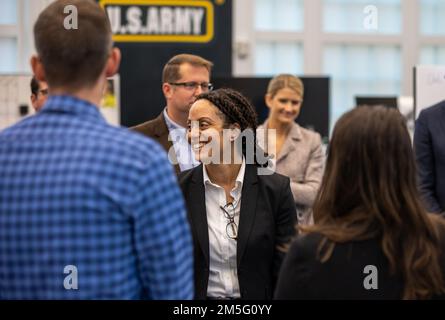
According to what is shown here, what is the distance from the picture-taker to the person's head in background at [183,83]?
305 centimetres

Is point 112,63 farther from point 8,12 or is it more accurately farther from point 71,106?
point 8,12

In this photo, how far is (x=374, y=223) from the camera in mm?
1488

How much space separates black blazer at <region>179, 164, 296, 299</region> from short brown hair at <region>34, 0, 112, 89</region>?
Result: 0.98 m

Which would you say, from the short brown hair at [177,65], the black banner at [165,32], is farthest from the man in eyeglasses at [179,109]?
the black banner at [165,32]

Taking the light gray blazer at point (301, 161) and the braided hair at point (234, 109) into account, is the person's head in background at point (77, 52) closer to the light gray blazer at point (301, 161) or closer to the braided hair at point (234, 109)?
the braided hair at point (234, 109)

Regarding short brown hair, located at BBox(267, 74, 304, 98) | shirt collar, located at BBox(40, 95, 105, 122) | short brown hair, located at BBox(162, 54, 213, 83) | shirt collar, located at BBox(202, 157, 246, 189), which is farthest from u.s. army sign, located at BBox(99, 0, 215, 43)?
shirt collar, located at BBox(40, 95, 105, 122)

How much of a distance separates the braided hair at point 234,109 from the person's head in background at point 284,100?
1324mm

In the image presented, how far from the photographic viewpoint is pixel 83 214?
1.25 meters

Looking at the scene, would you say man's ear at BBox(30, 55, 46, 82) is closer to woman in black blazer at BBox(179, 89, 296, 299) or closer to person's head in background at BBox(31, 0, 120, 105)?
person's head in background at BBox(31, 0, 120, 105)

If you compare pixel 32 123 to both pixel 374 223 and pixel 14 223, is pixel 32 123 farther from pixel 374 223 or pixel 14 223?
pixel 374 223

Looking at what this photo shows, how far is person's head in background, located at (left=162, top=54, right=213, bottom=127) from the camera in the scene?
10.00 ft

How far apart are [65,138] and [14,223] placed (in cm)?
19

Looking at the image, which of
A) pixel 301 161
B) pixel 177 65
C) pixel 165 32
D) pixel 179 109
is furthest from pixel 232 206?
pixel 165 32

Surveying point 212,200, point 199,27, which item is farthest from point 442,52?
point 212,200
